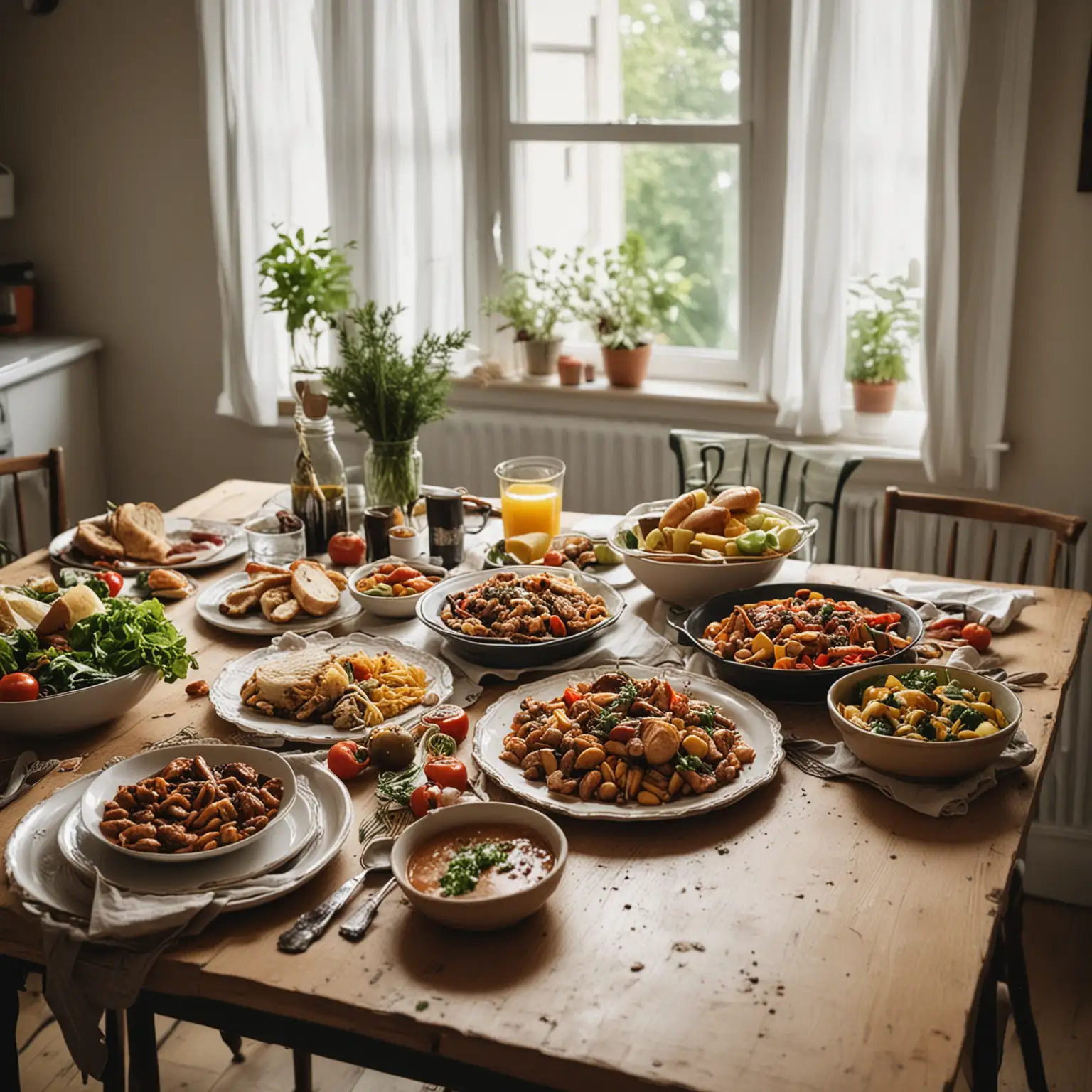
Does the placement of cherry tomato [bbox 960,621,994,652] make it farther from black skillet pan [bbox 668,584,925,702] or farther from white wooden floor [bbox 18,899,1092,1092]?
white wooden floor [bbox 18,899,1092,1092]

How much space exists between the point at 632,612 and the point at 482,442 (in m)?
1.57

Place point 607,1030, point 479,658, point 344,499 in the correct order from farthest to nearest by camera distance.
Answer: point 344,499 < point 479,658 < point 607,1030

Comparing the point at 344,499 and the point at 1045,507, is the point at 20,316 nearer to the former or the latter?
the point at 344,499

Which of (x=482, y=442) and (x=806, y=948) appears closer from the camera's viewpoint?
(x=806, y=948)

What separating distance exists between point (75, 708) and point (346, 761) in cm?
40

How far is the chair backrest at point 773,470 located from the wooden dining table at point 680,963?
125cm

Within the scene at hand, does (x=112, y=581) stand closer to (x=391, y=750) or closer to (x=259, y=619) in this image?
(x=259, y=619)

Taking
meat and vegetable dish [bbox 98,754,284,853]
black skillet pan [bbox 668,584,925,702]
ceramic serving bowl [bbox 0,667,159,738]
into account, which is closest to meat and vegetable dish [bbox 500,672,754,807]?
black skillet pan [bbox 668,584,925,702]

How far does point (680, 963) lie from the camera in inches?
51.3

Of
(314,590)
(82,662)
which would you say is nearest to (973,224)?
(314,590)

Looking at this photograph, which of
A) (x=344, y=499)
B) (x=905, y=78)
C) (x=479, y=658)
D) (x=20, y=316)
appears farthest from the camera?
(x=20, y=316)

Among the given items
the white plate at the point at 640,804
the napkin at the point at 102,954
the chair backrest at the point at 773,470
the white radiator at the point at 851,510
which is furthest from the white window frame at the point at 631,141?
the napkin at the point at 102,954

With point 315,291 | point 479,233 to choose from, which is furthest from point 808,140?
point 315,291

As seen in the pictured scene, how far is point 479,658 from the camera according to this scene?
6.55 feet
